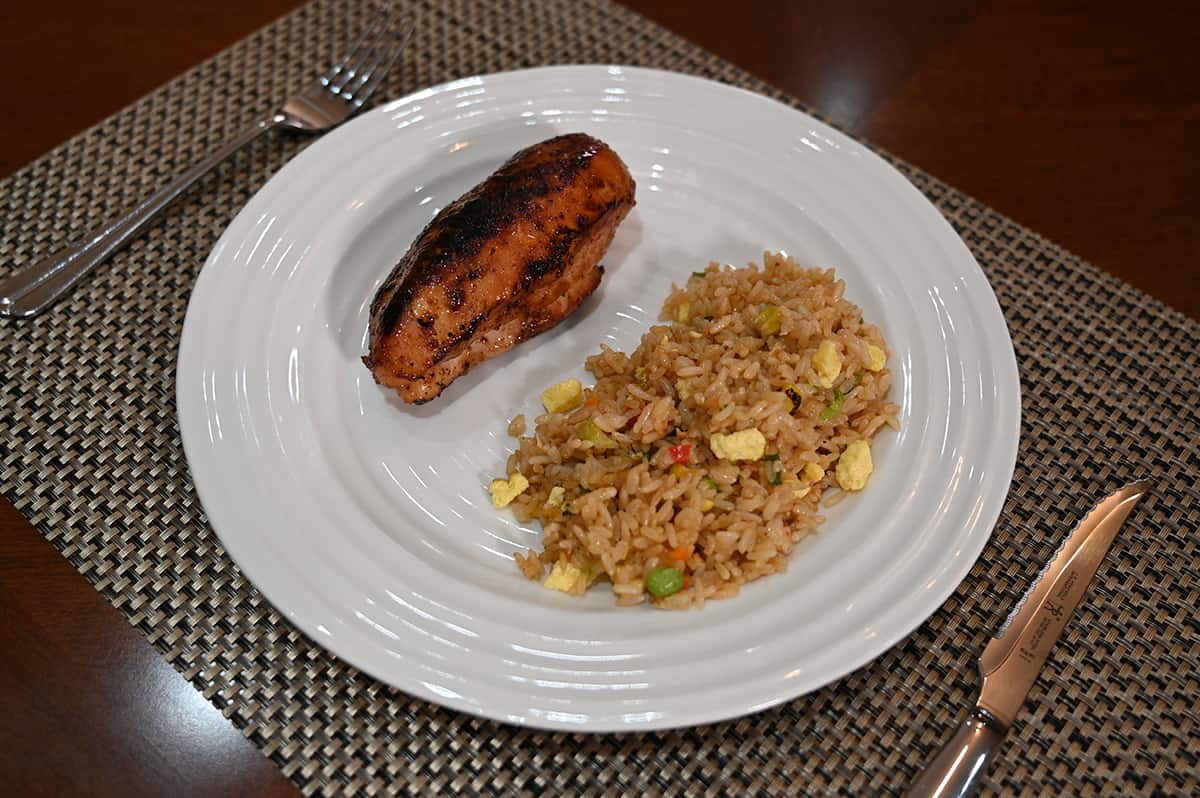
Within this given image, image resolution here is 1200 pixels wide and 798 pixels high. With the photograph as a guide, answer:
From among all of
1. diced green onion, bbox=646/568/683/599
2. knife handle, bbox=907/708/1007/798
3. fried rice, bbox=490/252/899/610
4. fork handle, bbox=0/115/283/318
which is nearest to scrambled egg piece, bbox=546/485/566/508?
fried rice, bbox=490/252/899/610

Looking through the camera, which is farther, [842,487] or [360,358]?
[360,358]

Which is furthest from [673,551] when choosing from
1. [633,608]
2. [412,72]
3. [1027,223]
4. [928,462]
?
[412,72]

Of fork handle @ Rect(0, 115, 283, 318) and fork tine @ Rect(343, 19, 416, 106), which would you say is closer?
fork handle @ Rect(0, 115, 283, 318)


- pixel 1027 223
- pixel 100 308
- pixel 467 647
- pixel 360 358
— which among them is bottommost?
pixel 1027 223

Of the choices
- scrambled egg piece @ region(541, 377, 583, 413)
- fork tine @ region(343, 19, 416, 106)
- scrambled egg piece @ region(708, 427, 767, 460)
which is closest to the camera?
scrambled egg piece @ region(708, 427, 767, 460)

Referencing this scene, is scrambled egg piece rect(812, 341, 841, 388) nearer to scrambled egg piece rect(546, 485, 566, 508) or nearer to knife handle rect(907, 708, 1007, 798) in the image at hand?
scrambled egg piece rect(546, 485, 566, 508)

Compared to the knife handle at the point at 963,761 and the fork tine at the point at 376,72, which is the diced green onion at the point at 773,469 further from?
the fork tine at the point at 376,72

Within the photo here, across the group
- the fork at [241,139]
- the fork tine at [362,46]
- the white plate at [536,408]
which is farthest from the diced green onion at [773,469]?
the fork tine at [362,46]

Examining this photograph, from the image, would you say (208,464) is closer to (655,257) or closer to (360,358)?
(360,358)

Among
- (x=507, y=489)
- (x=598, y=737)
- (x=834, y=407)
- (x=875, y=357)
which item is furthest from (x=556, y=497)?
(x=875, y=357)
